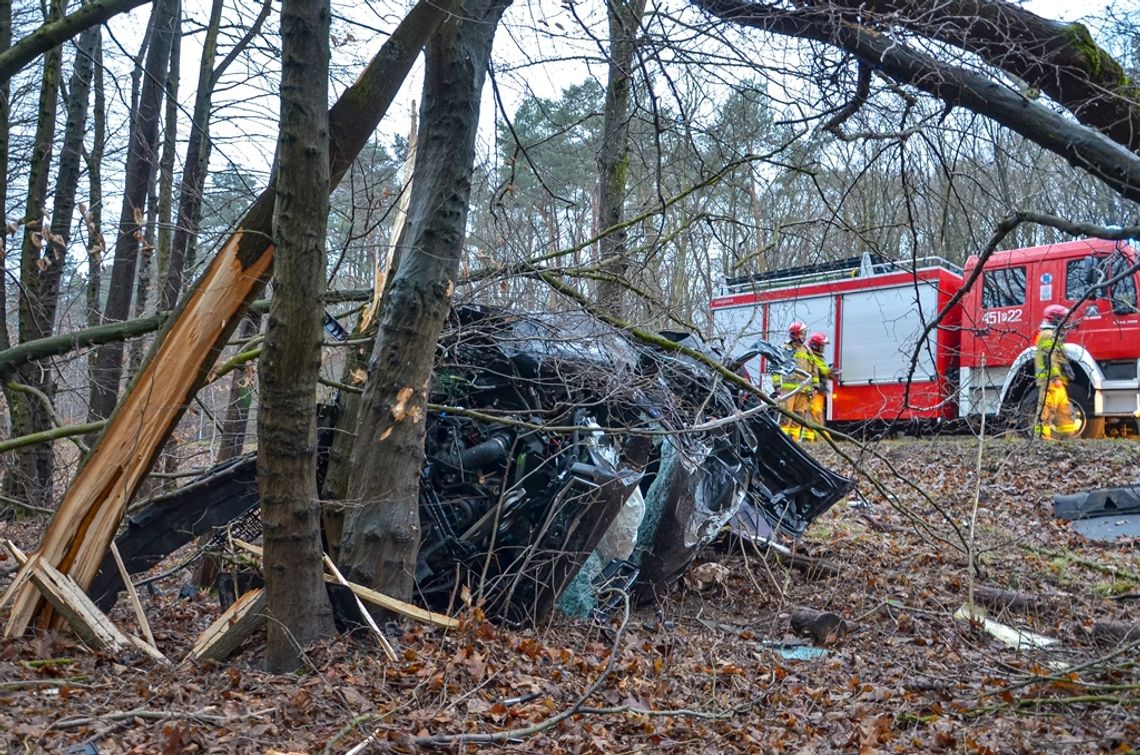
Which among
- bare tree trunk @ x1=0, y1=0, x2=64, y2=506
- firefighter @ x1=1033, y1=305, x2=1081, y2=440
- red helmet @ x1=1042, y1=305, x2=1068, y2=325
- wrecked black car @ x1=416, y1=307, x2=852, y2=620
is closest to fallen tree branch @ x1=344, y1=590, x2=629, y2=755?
wrecked black car @ x1=416, y1=307, x2=852, y2=620

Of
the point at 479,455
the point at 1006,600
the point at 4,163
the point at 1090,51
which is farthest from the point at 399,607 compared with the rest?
the point at 4,163

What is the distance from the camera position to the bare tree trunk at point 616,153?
5.14 meters

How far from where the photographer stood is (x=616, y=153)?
8.49 m

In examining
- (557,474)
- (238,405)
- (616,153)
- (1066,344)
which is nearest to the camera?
(557,474)

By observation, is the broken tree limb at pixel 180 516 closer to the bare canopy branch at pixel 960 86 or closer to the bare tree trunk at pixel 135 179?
the bare canopy branch at pixel 960 86

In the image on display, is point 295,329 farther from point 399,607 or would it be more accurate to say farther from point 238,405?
point 238,405

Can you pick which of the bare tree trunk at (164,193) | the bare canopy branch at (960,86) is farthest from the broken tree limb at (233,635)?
the bare tree trunk at (164,193)

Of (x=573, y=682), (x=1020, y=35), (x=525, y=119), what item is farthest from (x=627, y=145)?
(x=573, y=682)

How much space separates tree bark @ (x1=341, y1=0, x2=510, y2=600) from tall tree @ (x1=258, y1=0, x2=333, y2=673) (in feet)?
1.55

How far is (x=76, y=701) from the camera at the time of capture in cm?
362

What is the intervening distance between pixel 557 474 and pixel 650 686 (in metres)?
1.31

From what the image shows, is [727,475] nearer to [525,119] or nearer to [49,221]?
[525,119]

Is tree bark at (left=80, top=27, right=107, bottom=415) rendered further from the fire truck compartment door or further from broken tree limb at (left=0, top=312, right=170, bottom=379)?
the fire truck compartment door

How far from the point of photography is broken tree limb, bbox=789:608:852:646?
5.65 meters
